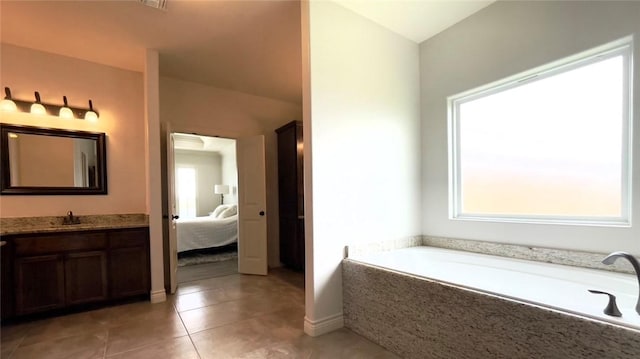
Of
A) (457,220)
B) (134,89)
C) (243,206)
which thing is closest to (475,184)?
(457,220)

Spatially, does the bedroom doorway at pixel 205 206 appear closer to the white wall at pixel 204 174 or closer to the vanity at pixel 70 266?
the white wall at pixel 204 174

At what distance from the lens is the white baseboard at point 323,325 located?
2193mm

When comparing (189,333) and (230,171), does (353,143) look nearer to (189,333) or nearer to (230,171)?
(189,333)

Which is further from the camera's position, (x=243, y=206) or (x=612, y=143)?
(x=243, y=206)

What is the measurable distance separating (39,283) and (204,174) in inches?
234

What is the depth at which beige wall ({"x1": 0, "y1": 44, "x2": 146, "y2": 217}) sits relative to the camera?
2818mm

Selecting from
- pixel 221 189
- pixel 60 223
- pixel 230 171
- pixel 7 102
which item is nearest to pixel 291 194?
pixel 60 223

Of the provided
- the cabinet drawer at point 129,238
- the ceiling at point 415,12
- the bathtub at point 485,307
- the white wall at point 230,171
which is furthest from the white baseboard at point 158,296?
the white wall at point 230,171

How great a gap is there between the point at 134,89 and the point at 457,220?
13.0 ft

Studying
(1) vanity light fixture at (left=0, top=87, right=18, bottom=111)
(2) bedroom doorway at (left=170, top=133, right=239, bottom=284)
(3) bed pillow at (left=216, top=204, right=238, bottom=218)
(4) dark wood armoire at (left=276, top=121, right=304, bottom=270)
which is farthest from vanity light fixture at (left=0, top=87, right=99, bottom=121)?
(3) bed pillow at (left=216, top=204, right=238, bottom=218)

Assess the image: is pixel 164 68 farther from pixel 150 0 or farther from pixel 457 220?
pixel 457 220

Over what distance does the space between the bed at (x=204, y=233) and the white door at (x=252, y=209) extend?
56.7 inches

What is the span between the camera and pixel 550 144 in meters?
2.22

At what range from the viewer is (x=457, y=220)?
8.96ft
